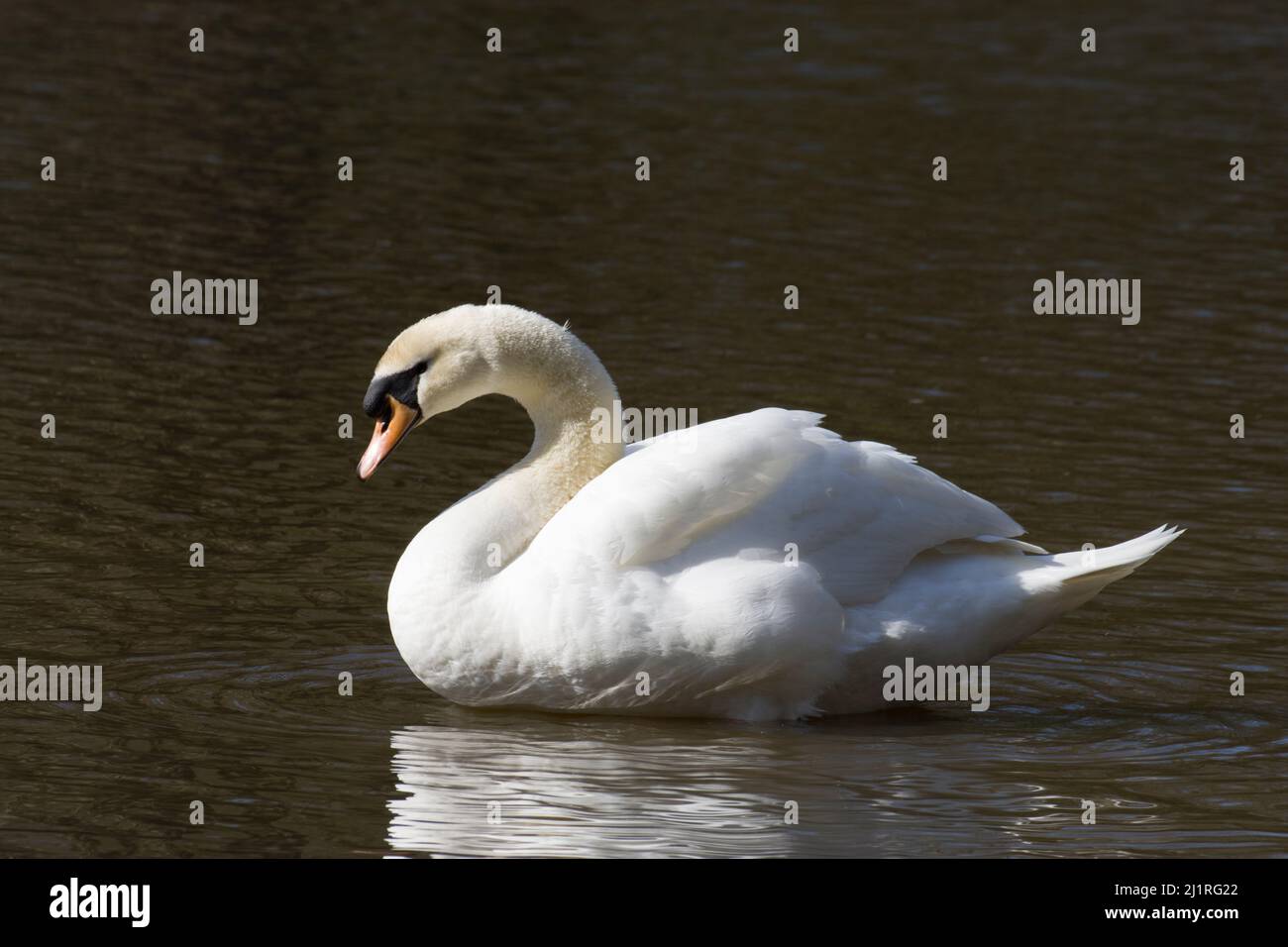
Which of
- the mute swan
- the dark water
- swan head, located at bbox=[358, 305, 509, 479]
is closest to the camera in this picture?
the dark water

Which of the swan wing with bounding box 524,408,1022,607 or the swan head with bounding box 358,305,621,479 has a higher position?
the swan head with bounding box 358,305,621,479

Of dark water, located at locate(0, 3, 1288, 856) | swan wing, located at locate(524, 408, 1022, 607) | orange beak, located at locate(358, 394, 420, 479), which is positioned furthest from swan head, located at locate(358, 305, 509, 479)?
dark water, located at locate(0, 3, 1288, 856)

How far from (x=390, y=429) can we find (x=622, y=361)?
17.3 feet

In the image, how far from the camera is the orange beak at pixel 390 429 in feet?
28.7

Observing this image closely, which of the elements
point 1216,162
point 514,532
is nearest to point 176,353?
point 514,532

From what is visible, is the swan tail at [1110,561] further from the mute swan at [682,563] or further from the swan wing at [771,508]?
the swan wing at [771,508]

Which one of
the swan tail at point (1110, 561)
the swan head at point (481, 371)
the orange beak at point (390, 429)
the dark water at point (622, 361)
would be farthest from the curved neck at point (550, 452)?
the swan tail at point (1110, 561)

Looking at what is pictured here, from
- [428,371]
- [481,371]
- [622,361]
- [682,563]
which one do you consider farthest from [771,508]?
[622,361]

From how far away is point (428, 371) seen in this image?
8727 mm

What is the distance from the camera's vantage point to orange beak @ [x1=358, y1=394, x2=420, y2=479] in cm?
876

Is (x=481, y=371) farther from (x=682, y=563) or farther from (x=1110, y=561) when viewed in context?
(x=1110, y=561)

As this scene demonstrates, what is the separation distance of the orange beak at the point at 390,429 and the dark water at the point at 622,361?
96 centimetres

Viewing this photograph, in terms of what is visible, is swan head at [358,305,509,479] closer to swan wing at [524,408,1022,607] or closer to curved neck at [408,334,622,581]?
curved neck at [408,334,622,581]

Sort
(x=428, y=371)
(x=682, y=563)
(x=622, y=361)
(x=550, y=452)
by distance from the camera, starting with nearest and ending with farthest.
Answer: (x=682, y=563)
(x=428, y=371)
(x=550, y=452)
(x=622, y=361)
